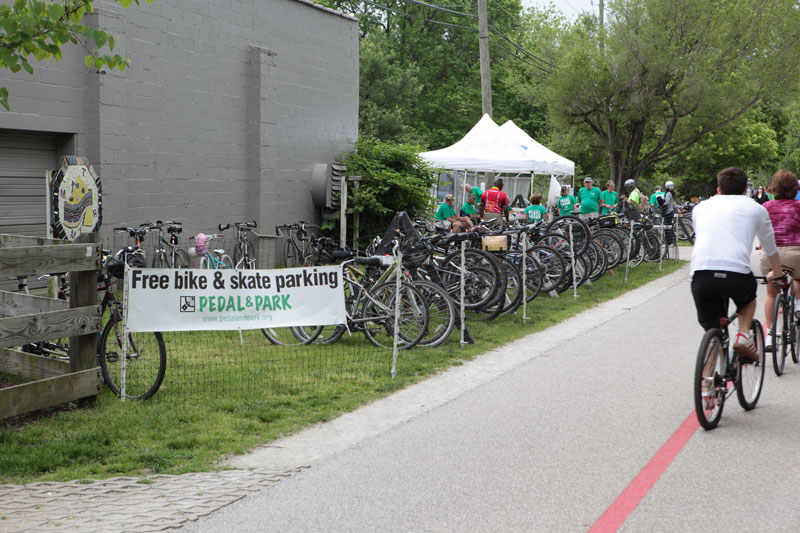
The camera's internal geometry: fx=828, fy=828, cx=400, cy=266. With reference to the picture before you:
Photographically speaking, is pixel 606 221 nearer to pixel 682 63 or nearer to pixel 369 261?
pixel 369 261

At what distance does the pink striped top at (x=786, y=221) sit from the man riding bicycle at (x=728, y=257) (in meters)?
2.12

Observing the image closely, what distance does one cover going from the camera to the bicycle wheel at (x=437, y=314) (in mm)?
9297

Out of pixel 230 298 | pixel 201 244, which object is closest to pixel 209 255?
pixel 201 244

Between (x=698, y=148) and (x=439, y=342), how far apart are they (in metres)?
37.2

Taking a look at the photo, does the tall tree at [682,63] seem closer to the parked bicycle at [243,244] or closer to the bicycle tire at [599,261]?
the bicycle tire at [599,261]

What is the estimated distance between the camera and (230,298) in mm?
7281

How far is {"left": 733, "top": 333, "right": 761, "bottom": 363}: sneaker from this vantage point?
20.3ft

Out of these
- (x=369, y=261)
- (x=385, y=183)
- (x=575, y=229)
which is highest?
(x=385, y=183)

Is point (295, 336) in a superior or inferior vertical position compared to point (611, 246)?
inferior

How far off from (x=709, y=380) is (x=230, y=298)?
13.1ft

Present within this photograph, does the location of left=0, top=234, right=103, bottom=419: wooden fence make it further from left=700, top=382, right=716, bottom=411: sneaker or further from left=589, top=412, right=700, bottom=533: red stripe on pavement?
left=700, top=382, right=716, bottom=411: sneaker

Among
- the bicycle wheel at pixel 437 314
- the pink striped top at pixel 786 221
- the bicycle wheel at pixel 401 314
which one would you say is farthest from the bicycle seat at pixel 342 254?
the pink striped top at pixel 786 221

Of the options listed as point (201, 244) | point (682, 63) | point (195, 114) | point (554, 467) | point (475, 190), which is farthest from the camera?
point (682, 63)

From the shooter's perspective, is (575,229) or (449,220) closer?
(449,220)
